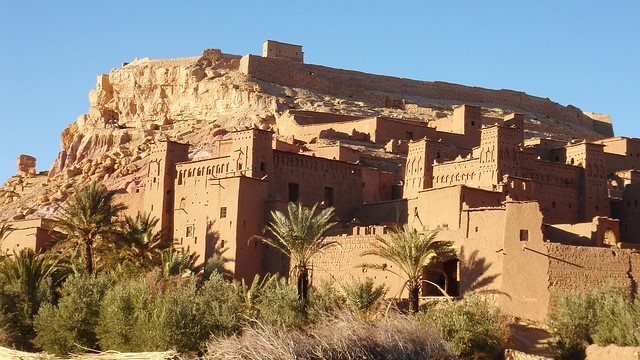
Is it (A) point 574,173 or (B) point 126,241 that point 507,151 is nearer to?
(A) point 574,173

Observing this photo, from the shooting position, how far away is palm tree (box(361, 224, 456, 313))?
1118 inches

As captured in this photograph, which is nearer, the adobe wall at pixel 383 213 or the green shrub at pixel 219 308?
the green shrub at pixel 219 308

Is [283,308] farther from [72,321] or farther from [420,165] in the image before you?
[420,165]

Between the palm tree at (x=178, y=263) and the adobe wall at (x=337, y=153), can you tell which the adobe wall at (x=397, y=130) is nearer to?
the adobe wall at (x=337, y=153)

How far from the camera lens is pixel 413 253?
93.9 feet

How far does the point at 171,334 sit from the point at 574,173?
1876 centimetres

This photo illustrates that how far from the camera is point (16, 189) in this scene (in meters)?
59.1

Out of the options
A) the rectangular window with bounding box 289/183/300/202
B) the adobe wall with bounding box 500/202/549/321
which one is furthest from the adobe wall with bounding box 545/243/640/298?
the rectangular window with bounding box 289/183/300/202

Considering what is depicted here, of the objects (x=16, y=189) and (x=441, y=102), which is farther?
(x=441, y=102)

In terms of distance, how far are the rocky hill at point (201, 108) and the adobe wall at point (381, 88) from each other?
6cm

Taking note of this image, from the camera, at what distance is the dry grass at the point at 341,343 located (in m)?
22.6

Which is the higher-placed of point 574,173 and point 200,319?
point 574,173

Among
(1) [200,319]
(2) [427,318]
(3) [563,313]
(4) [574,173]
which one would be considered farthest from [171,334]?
(4) [574,173]

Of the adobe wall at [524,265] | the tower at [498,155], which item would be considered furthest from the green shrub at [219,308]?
the tower at [498,155]
